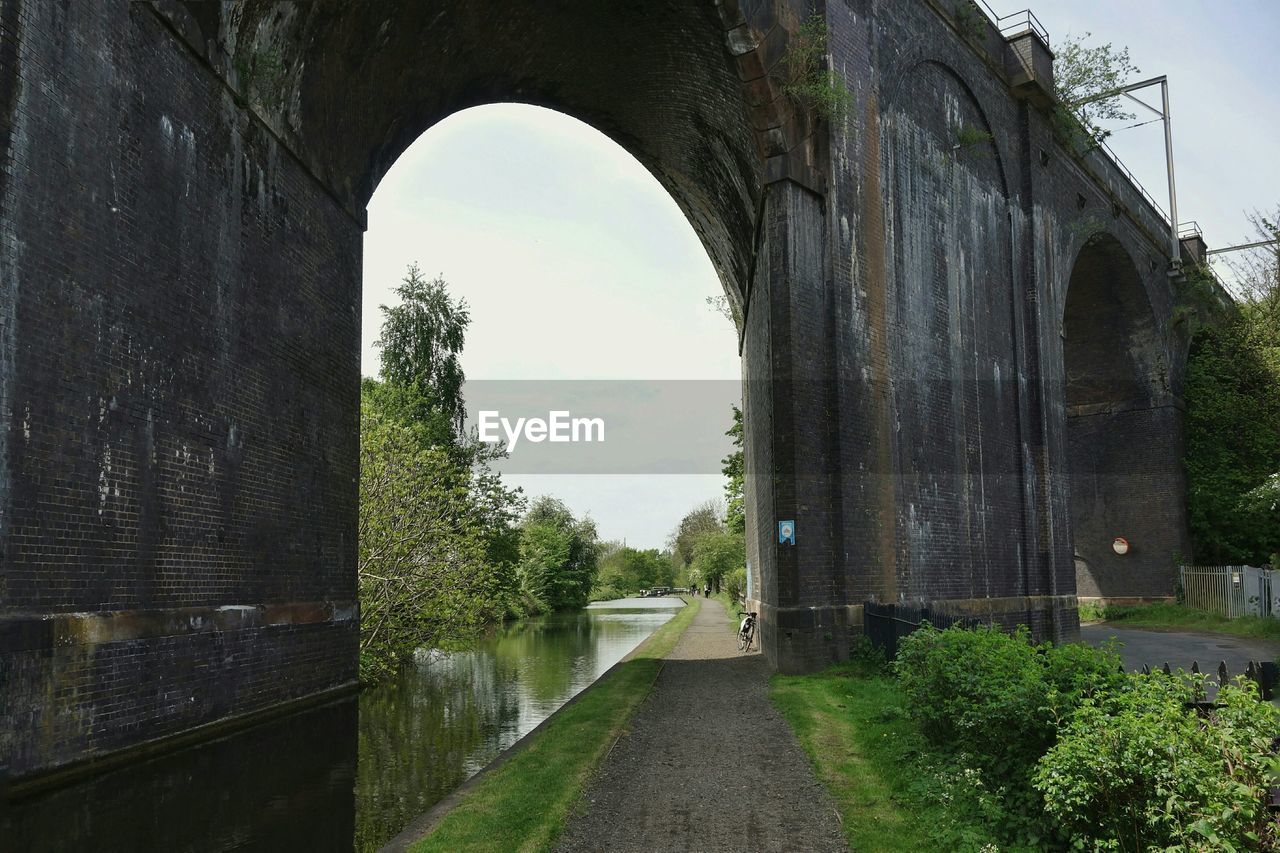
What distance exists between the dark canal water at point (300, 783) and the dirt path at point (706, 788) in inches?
64.7

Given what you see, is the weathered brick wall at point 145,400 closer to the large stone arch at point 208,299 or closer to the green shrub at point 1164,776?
the large stone arch at point 208,299

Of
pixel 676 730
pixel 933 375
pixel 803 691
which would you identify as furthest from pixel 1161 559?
pixel 676 730

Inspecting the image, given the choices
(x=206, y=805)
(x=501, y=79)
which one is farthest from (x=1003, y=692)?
(x=501, y=79)

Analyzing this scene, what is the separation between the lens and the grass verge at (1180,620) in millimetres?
23562

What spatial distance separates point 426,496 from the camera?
17.3m

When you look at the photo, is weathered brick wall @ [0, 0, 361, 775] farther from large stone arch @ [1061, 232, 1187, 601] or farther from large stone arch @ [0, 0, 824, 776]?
large stone arch @ [1061, 232, 1187, 601]

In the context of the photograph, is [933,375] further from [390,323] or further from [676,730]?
[390,323]

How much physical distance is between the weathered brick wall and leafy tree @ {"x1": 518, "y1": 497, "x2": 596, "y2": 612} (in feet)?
101

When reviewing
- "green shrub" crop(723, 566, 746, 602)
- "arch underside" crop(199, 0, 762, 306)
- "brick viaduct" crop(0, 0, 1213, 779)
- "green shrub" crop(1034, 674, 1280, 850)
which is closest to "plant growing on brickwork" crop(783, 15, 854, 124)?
"brick viaduct" crop(0, 0, 1213, 779)

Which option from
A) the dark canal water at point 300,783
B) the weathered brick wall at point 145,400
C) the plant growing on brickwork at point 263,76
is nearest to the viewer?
the dark canal water at point 300,783

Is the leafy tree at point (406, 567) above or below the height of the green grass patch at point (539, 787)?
above

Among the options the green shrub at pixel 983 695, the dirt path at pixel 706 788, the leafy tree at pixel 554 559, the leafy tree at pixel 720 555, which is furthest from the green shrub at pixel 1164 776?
the leafy tree at pixel 720 555

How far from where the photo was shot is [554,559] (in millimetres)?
53625

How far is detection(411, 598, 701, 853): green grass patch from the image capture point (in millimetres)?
6199
